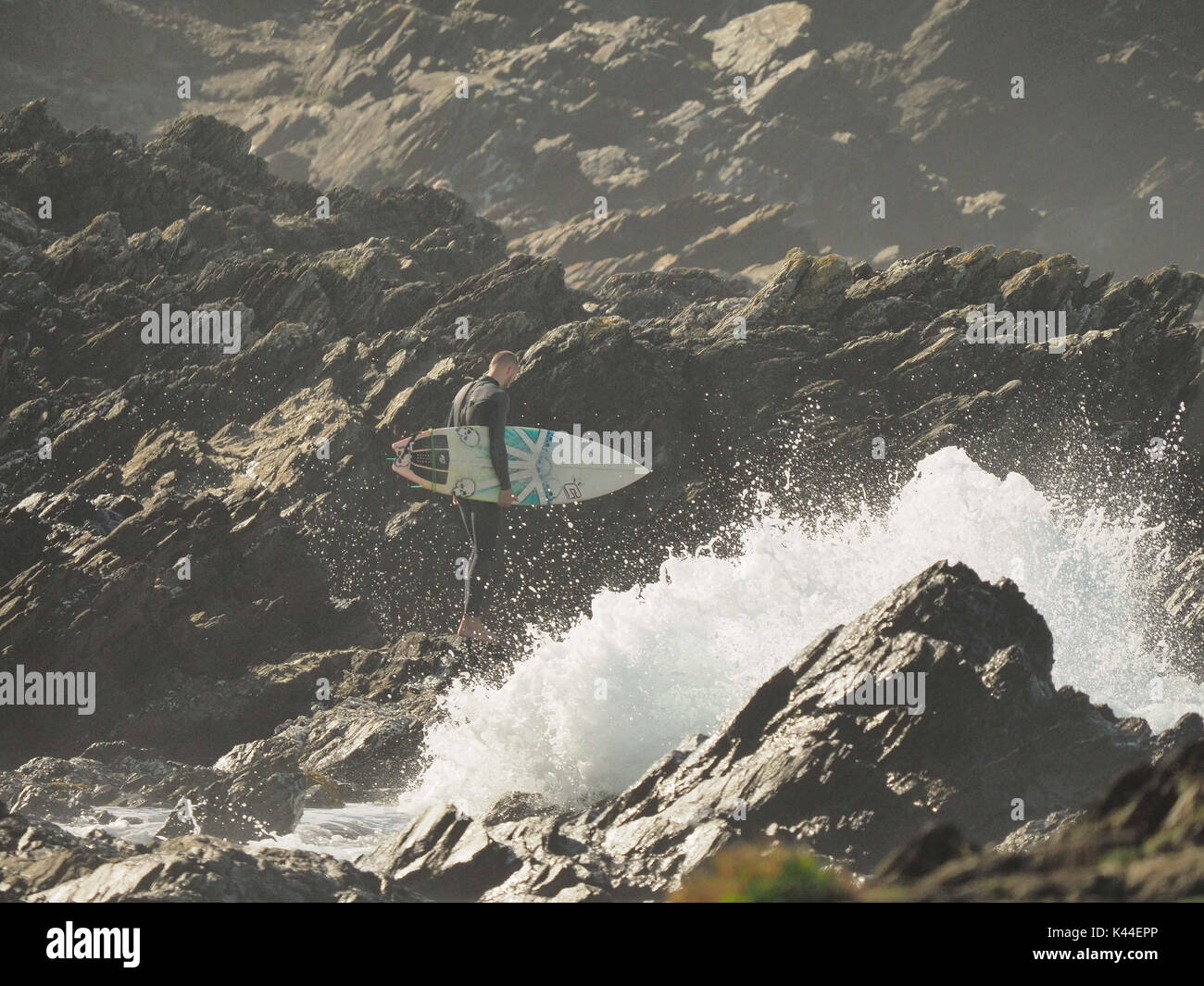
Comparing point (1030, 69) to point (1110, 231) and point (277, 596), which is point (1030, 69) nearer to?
point (1110, 231)

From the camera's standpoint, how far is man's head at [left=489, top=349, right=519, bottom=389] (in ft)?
58.0

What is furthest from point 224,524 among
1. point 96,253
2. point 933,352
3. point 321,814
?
point 933,352

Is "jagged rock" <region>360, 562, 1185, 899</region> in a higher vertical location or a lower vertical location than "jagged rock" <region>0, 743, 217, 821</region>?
higher

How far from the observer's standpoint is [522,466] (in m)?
21.3

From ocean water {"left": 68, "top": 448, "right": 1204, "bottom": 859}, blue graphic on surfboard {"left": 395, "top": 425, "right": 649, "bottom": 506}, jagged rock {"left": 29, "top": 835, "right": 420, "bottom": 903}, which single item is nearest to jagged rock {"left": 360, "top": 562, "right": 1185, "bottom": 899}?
jagged rock {"left": 29, "top": 835, "right": 420, "bottom": 903}

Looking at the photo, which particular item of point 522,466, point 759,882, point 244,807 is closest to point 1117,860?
point 759,882

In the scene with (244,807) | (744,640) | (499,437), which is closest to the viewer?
(244,807)

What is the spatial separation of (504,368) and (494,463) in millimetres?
1523

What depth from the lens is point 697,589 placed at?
18.0 metres

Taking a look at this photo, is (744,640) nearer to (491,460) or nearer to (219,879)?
(491,460)

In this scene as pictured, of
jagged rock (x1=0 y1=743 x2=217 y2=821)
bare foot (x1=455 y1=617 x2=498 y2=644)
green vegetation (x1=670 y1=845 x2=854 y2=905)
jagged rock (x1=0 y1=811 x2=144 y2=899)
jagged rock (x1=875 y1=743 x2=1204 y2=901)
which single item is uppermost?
green vegetation (x1=670 y1=845 x2=854 y2=905)

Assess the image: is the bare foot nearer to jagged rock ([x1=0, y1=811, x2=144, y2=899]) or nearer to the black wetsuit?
the black wetsuit

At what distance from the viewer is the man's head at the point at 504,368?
17.7m
